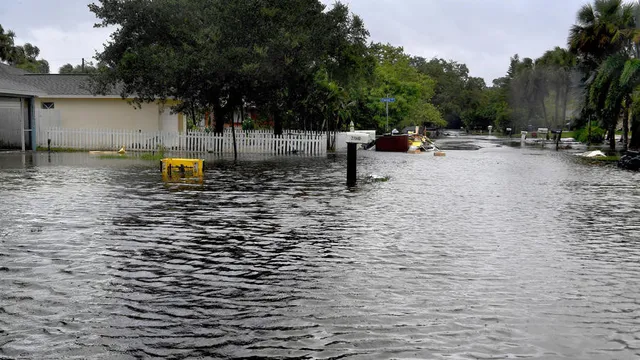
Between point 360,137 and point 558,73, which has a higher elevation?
point 558,73

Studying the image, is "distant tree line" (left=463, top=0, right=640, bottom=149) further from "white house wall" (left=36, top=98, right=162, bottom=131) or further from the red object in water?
"white house wall" (left=36, top=98, right=162, bottom=131)

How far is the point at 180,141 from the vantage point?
4072 cm

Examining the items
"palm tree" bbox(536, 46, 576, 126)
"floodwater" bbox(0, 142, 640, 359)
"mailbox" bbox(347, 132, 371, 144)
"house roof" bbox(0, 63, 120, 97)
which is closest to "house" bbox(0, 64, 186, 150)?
"house roof" bbox(0, 63, 120, 97)

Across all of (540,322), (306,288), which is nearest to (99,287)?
(306,288)

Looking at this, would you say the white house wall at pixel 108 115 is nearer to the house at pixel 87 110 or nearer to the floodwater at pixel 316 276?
the house at pixel 87 110

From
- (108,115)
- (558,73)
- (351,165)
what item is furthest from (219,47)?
(558,73)

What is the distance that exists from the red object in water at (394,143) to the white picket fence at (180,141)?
6401 millimetres

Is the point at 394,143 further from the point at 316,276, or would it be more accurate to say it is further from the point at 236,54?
the point at 316,276

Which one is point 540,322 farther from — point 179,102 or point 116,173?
point 179,102

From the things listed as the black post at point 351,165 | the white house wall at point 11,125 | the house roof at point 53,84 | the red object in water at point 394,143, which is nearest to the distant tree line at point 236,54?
the house roof at point 53,84

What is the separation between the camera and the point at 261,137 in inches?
1613

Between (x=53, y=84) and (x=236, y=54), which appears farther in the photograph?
(x=53, y=84)

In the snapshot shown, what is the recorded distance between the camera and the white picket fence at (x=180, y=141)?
133 feet

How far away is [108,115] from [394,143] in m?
18.5
